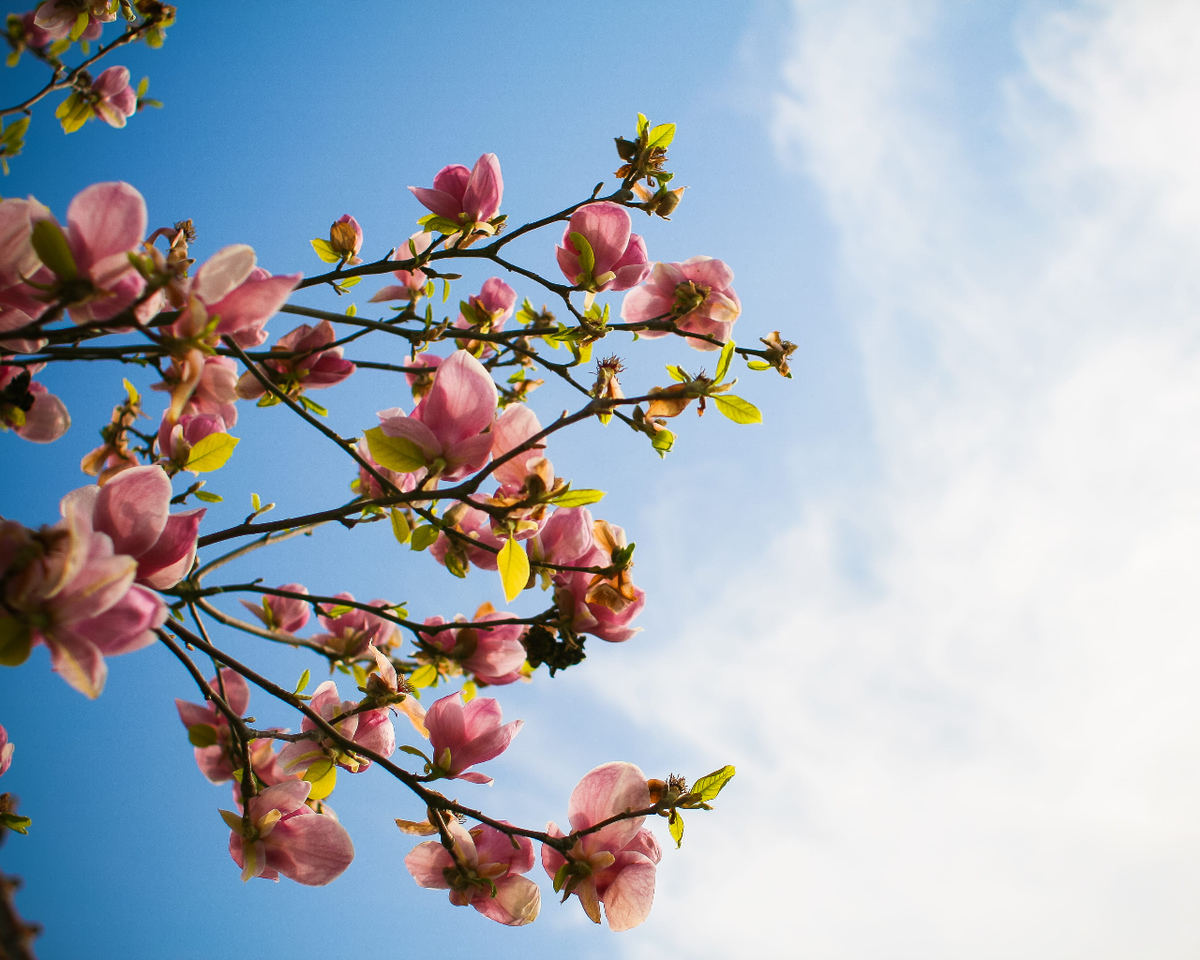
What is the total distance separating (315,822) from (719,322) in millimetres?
1059

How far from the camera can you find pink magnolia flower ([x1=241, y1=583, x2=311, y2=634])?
1545 millimetres

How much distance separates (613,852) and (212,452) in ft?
2.71

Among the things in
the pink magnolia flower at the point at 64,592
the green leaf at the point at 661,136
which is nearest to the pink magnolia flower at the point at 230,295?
the pink magnolia flower at the point at 64,592

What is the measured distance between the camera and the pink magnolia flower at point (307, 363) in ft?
4.13

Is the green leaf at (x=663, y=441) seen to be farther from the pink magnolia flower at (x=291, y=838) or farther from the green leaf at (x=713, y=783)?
the pink magnolia flower at (x=291, y=838)

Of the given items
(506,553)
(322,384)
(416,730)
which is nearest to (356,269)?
(322,384)

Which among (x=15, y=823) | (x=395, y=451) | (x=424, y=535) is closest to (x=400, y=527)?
(x=424, y=535)

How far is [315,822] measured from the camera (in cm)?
98

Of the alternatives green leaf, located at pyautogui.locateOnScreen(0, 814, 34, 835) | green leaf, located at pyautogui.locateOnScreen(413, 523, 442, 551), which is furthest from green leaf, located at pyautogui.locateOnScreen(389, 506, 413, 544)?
green leaf, located at pyautogui.locateOnScreen(0, 814, 34, 835)

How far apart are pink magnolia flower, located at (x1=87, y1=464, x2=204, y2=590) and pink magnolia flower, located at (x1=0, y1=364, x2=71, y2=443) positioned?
459 millimetres

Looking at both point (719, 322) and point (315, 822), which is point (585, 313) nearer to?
point (719, 322)

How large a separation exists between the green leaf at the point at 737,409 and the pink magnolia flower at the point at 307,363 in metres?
0.71

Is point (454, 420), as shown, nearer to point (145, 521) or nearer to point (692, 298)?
point (145, 521)

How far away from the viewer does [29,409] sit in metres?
1.04
